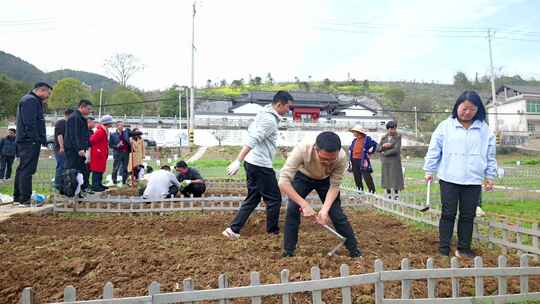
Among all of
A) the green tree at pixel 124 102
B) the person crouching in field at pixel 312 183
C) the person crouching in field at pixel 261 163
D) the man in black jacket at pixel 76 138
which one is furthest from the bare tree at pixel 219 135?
the person crouching in field at pixel 312 183

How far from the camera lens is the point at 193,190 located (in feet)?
22.5

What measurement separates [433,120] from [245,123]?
102 ft

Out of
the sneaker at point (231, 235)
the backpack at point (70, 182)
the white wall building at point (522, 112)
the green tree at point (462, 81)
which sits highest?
the green tree at point (462, 81)

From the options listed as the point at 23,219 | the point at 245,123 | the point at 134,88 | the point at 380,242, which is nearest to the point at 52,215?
the point at 23,219

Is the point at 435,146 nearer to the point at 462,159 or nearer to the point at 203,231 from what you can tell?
the point at 462,159

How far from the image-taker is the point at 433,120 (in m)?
→ 57.6

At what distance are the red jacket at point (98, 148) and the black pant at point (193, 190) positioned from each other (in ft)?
6.23

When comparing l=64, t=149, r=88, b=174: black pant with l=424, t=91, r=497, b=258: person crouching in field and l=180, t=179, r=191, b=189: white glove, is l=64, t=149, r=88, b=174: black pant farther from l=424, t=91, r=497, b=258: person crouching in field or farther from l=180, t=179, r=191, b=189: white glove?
l=424, t=91, r=497, b=258: person crouching in field

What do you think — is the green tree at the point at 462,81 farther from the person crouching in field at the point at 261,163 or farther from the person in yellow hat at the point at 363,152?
the person crouching in field at the point at 261,163

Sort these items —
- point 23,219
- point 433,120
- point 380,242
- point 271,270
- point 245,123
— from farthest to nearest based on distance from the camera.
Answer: point 433,120, point 245,123, point 23,219, point 380,242, point 271,270

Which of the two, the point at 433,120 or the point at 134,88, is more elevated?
the point at 134,88

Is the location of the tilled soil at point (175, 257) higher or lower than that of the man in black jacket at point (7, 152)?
lower

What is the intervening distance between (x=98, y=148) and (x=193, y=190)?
213 centimetres

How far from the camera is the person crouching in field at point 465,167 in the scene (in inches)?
142
